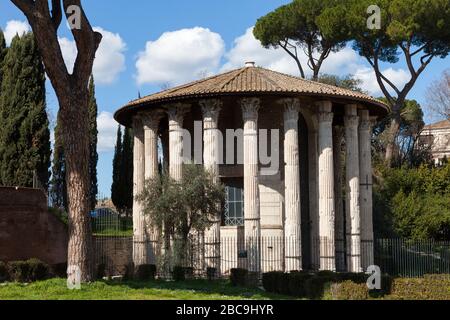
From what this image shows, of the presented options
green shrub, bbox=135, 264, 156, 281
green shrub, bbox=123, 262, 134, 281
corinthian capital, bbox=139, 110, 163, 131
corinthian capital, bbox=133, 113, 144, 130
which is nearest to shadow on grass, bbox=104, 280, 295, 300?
green shrub, bbox=135, 264, 156, 281

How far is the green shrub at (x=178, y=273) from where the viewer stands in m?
17.4

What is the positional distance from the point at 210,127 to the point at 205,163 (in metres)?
1.08

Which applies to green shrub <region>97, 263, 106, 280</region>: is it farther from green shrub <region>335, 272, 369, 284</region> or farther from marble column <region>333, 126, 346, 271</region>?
marble column <region>333, 126, 346, 271</region>

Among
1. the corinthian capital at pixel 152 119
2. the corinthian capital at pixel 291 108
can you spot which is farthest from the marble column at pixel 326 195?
the corinthian capital at pixel 152 119

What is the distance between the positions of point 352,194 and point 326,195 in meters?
1.54

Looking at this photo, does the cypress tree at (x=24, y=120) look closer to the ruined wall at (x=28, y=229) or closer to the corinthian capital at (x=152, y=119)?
the ruined wall at (x=28, y=229)

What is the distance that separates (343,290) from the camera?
1398cm

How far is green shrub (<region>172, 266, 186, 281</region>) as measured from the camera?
17.4m

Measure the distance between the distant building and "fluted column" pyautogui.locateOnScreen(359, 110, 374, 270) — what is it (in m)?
18.5

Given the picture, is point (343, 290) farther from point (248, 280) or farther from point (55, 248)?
point (55, 248)

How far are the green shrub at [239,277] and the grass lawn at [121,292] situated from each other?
1.59 m

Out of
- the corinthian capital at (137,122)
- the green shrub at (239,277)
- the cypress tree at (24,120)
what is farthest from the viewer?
the cypress tree at (24,120)

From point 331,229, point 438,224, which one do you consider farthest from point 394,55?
point 331,229

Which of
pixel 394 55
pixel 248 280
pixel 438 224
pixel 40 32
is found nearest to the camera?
pixel 40 32
